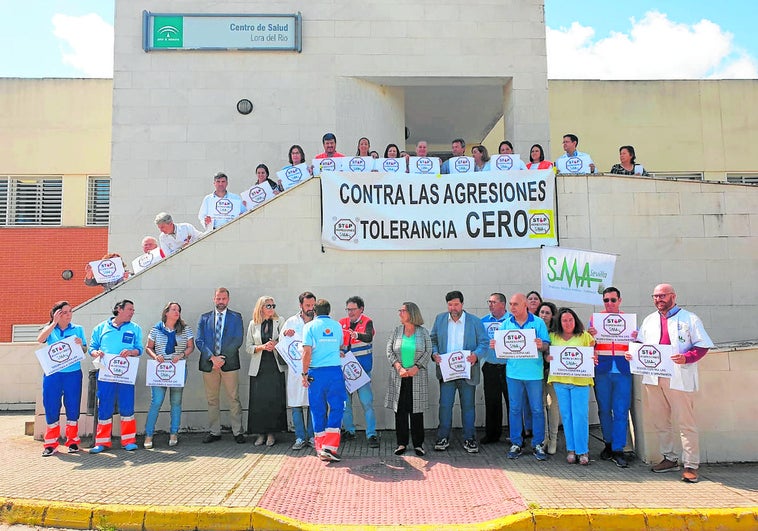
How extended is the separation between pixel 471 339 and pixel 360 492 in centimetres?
259

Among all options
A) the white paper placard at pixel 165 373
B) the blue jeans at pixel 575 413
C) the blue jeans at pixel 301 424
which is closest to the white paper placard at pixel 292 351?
the blue jeans at pixel 301 424

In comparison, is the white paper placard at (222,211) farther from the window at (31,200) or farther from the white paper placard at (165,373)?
the window at (31,200)

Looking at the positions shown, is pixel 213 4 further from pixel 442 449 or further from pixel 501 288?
pixel 442 449

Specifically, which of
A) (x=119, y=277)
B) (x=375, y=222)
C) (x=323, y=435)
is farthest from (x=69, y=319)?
(x=375, y=222)

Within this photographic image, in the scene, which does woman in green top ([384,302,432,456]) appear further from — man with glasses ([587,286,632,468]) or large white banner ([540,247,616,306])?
large white banner ([540,247,616,306])

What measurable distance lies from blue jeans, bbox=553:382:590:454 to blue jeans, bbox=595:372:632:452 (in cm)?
36

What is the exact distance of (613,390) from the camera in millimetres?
7332

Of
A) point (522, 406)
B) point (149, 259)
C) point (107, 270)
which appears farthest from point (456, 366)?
point (107, 270)

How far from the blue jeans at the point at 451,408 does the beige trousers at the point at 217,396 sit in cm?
293

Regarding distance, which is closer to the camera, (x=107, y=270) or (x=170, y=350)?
(x=170, y=350)

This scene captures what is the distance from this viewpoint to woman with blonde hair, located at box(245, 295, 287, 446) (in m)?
8.40

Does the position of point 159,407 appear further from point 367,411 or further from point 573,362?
point 573,362

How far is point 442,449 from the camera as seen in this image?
25.6 ft

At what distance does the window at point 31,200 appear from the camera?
16719 mm
